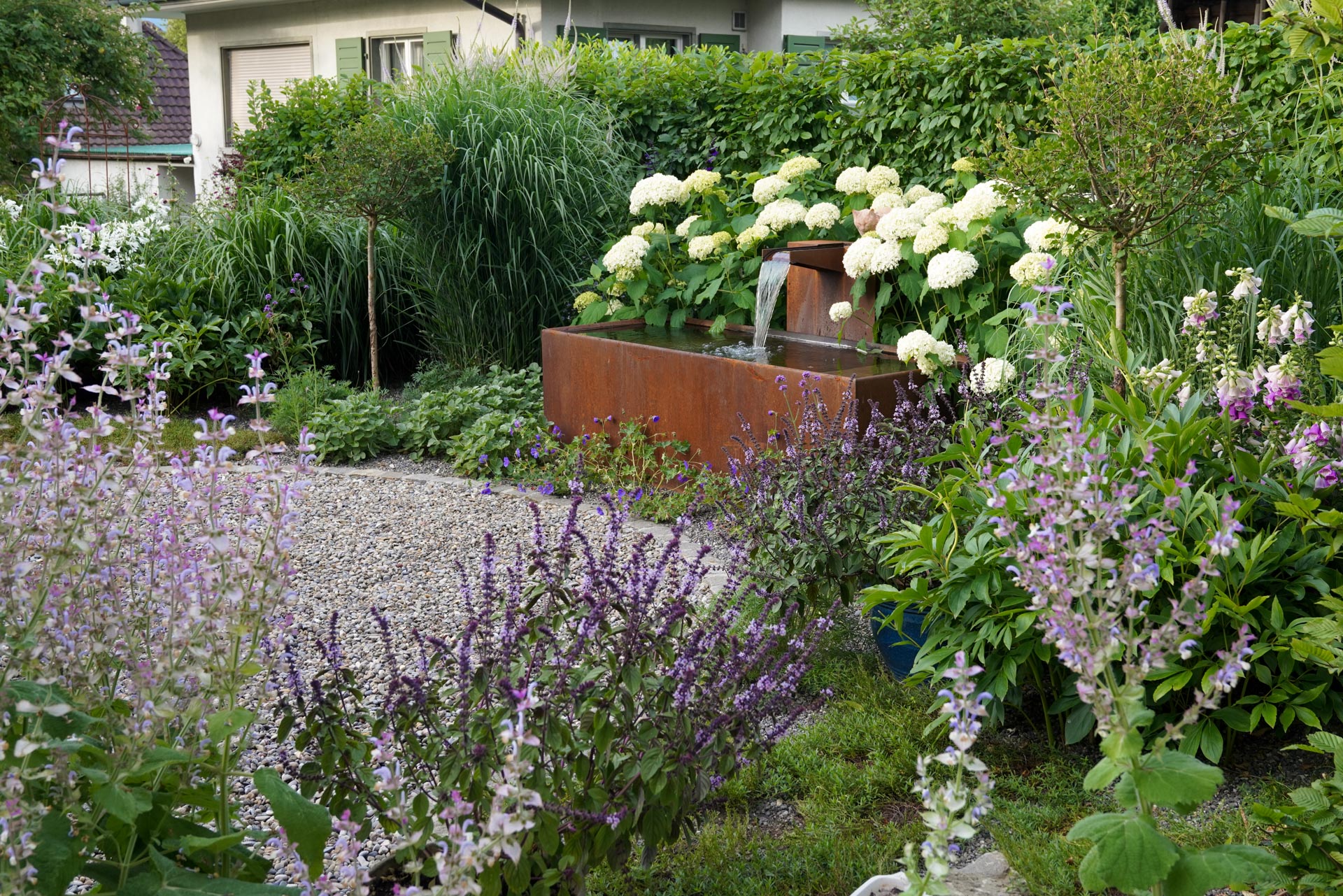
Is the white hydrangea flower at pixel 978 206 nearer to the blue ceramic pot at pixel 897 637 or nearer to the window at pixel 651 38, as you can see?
the blue ceramic pot at pixel 897 637

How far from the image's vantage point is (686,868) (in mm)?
2381

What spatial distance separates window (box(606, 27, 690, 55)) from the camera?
42.0ft

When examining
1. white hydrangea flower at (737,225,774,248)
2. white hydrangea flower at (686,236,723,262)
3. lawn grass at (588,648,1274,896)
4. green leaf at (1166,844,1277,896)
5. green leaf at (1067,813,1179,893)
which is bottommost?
lawn grass at (588,648,1274,896)

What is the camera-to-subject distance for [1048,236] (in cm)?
484

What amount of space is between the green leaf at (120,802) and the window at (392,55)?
491 inches

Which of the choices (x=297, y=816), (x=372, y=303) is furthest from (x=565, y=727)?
(x=372, y=303)

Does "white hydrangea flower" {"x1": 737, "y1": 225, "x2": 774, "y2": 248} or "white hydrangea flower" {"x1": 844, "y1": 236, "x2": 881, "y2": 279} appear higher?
"white hydrangea flower" {"x1": 737, "y1": 225, "x2": 774, "y2": 248}

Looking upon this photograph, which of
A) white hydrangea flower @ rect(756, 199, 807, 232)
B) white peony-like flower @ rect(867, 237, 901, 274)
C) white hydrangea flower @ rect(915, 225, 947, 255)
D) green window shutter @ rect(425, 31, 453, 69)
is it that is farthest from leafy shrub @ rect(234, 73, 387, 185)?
white hydrangea flower @ rect(915, 225, 947, 255)

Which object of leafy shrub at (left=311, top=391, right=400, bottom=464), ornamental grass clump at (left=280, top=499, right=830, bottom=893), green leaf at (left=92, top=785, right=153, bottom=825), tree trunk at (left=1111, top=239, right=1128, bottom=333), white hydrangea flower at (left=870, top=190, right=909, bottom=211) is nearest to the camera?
green leaf at (left=92, top=785, right=153, bottom=825)

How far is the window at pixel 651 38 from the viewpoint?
12.8 metres

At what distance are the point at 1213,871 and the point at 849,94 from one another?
670 cm

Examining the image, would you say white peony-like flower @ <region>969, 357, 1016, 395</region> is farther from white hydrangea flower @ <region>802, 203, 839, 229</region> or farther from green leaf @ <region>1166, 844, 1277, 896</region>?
green leaf @ <region>1166, 844, 1277, 896</region>

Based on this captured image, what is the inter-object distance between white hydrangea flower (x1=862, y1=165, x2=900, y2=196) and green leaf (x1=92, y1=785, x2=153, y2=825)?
5.75 metres

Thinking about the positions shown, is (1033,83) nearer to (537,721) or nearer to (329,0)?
(537,721)
